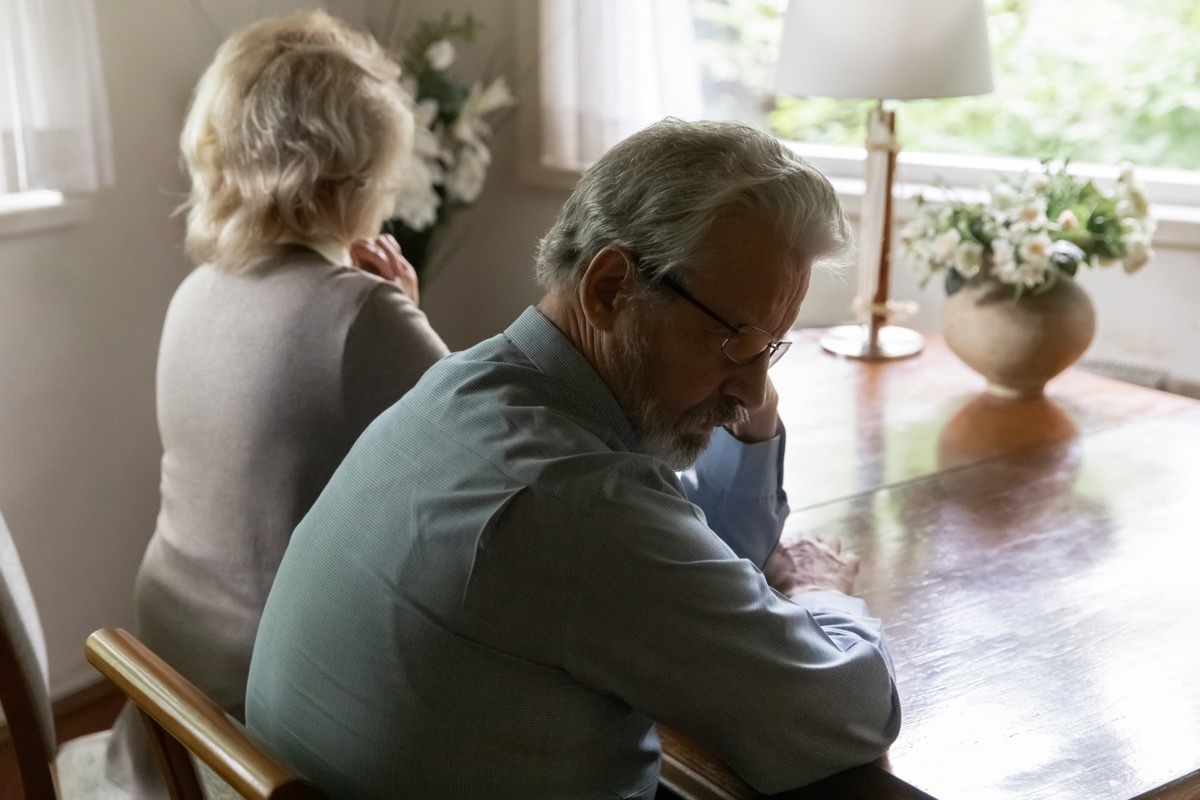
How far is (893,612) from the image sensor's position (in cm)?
143

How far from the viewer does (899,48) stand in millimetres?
2291

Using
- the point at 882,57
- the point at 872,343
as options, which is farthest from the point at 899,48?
the point at 872,343

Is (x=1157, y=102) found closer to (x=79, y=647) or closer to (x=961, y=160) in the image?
(x=961, y=160)

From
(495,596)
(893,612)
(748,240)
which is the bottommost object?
(893,612)

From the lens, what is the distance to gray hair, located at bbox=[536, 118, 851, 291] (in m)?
1.14

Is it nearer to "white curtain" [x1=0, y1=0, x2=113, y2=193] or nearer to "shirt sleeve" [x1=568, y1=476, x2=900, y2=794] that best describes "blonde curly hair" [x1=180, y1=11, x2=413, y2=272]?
"white curtain" [x1=0, y1=0, x2=113, y2=193]

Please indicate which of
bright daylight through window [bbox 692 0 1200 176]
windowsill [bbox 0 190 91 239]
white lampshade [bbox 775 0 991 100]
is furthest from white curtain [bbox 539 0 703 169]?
windowsill [bbox 0 190 91 239]

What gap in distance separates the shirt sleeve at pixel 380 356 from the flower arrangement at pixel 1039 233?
3.06 ft

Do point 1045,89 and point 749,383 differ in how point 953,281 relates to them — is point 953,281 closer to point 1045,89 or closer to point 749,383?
point 1045,89

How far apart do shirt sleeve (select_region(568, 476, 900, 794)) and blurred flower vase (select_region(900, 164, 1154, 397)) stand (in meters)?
1.19

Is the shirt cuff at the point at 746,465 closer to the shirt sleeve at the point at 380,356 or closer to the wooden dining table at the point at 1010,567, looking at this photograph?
the wooden dining table at the point at 1010,567

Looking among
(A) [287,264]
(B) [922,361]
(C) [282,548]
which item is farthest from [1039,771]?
(B) [922,361]

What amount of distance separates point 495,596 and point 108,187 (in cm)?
202

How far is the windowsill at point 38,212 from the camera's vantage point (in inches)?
98.3
